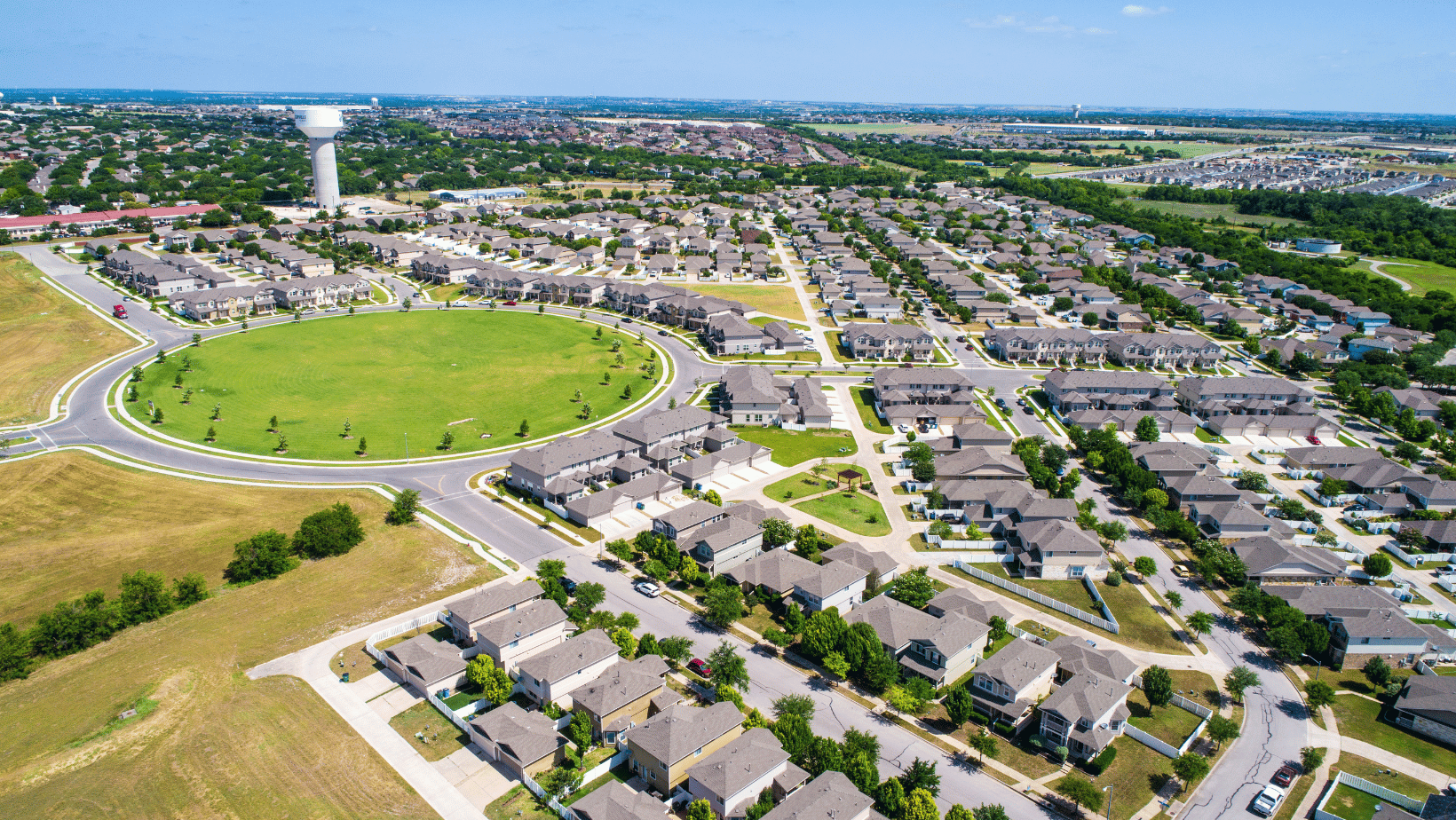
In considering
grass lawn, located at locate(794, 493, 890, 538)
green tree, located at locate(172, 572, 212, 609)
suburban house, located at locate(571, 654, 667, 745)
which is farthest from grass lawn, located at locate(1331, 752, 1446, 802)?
green tree, located at locate(172, 572, 212, 609)

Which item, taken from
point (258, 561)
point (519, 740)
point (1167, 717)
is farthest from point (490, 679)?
point (1167, 717)

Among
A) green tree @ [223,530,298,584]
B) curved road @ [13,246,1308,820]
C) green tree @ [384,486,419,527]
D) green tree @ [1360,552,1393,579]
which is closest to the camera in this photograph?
curved road @ [13,246,1308,820]

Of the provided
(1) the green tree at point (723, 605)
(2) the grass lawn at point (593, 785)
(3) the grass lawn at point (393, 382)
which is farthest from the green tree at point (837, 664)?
(3) the grass lawn at point (393, 382)

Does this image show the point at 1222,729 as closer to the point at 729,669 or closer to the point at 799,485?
the point at 729,669

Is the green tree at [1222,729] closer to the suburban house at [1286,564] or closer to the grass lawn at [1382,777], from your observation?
the grass lawn at [1382,777]

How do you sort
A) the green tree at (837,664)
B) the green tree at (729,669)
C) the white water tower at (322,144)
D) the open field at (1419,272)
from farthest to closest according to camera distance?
the white water tower at (322,144) → the open field at (1419,272) → the green tree at (837,664) → the green tree at (729,669)

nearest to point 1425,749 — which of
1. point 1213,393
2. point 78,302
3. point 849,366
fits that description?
point 1213,393

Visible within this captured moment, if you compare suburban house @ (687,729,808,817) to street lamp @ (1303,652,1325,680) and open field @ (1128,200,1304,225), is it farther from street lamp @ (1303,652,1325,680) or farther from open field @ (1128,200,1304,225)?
open field @ (1128,200,1304,225)
